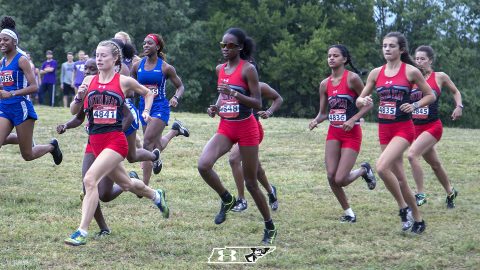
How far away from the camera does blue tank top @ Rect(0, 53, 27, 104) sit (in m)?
10.4

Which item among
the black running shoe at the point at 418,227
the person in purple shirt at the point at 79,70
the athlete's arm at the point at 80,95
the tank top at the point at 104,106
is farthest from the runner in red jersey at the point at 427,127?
the person in purple shirt at the point at 79,70

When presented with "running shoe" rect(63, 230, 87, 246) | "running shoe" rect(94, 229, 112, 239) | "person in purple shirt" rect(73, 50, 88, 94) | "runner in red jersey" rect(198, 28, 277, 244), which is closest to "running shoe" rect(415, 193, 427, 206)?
"runner in red jersey" rect(198, 28, 277, 244)

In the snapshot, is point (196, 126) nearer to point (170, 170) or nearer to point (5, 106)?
point (170, 170)

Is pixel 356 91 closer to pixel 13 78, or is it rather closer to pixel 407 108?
pixel 407 108

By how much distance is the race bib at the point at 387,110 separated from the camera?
9.28m

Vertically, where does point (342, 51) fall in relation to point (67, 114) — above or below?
above

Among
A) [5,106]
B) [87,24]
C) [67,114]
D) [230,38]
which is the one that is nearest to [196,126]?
[67,114]

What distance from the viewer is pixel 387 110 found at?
934cm

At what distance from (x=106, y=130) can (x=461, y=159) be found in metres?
11.1

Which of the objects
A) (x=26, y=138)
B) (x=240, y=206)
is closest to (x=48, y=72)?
(x=26, y=138)

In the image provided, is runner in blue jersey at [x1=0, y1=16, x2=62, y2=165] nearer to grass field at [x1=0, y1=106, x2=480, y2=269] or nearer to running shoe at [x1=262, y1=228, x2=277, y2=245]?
grass field at [x1=0, y1=106, x2=480, y2=269]

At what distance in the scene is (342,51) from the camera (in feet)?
32.8

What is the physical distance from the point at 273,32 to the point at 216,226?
40.5 metres

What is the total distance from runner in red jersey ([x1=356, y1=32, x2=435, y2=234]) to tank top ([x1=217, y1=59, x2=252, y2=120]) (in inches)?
56.6
